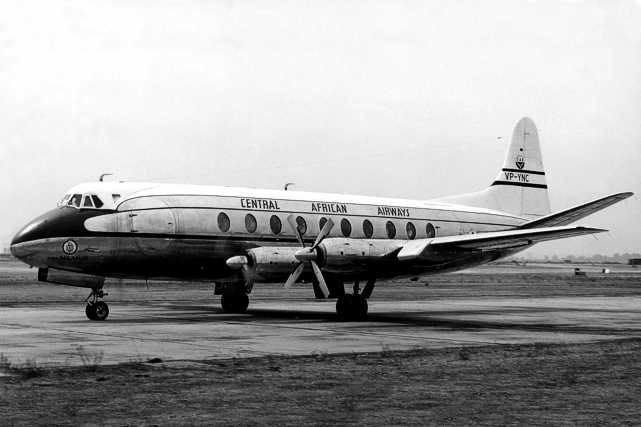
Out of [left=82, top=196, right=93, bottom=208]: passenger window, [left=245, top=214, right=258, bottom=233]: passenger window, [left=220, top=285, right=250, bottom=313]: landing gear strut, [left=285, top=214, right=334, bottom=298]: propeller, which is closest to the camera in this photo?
[left=82, top=196, right=93, bottom=208]: passenger window

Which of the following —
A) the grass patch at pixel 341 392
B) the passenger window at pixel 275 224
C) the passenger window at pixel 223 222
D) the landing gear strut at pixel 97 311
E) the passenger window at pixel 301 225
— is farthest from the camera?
the passenger window at pixel 301 225

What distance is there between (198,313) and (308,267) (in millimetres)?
5632

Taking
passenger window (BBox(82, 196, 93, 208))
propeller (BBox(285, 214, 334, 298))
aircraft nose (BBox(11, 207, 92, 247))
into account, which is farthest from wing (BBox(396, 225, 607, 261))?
aircraft nose (BBox(11, 207, 92, 247))

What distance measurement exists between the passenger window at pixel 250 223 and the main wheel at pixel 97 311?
4.87m

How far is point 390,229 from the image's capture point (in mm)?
29062

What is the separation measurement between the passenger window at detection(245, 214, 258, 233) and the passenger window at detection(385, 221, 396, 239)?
5227 millimetres

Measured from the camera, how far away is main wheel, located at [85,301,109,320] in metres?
24.0

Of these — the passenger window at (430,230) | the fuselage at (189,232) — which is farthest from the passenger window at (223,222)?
the passenger window at (430,230)

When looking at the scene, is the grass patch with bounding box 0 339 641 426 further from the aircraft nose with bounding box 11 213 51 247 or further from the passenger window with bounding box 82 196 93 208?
the passenger window with bounding box 82 196 93 208

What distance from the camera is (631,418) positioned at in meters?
9.57

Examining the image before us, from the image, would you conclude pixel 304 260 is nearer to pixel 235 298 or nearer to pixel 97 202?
pixel 235 298

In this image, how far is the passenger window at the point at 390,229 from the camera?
2898cm

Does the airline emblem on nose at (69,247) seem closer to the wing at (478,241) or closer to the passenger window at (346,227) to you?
the passenger window at (346,227)

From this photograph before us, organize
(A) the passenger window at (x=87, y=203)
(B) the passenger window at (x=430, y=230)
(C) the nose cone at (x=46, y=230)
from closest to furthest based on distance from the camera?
(C) the nose cone at (x=46, y=230), (A) the passenger window at (x=87, y=203), (B) the passenger window at (x=430, y=230)
